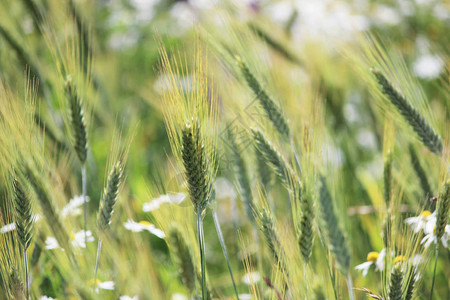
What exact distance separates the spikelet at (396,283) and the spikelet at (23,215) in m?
0.46

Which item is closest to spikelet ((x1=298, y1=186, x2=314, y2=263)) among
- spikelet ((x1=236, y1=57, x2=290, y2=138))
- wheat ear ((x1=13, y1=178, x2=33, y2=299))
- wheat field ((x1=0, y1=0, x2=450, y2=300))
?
wheat field ((x1=0, y1=0, x2=450, y2=300))

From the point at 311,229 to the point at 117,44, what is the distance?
1.82m

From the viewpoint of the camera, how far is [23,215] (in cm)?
59

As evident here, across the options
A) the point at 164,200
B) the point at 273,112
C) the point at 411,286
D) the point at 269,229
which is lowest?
the point at 411,286

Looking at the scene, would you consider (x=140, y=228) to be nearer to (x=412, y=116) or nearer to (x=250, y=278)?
(x=250, y=278)

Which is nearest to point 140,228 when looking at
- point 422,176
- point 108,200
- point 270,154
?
point 108,200

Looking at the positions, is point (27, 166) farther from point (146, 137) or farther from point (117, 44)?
point (117, 44)

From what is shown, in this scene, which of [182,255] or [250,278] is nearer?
[250,278]

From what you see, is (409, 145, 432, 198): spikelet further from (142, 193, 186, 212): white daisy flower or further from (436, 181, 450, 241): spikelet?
(142, 193, 186, 212): white daisy flower

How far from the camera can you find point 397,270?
1.78ft

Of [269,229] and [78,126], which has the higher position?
[78,126]

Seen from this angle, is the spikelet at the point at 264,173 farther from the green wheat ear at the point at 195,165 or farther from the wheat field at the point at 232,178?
the green wheat ear at the point at 195,165

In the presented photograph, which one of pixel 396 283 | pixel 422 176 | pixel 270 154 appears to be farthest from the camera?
pixel 422 176

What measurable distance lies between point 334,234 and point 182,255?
0.23m
